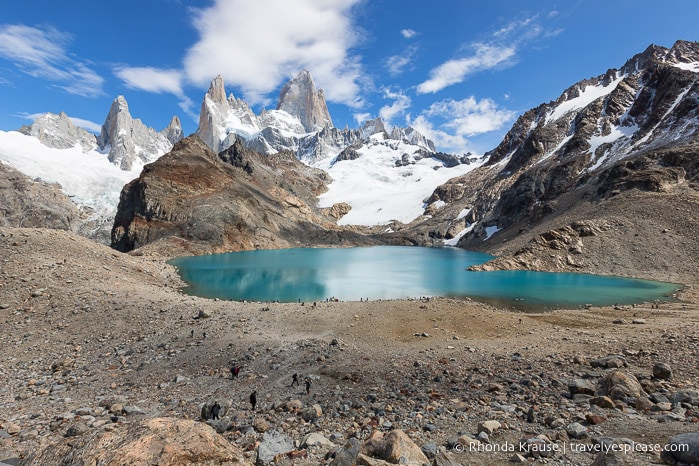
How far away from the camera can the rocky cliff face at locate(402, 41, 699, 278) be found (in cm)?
6362

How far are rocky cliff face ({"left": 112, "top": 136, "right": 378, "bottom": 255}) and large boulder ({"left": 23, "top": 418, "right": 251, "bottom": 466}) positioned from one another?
77577 mm

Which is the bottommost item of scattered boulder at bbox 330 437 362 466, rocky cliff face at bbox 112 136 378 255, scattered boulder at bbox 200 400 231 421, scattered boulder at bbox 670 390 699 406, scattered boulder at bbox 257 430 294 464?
scattered boulder at bbox 200 400 231 421

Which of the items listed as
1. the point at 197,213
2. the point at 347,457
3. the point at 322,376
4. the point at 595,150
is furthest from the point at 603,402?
the point at 595,150

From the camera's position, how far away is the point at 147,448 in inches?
183

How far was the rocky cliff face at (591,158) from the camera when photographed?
63625 millimetres

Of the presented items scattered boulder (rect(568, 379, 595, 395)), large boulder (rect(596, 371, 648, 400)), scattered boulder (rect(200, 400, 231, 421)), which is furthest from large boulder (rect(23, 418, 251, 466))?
large boulder (rect(596, 371, 648, 400))

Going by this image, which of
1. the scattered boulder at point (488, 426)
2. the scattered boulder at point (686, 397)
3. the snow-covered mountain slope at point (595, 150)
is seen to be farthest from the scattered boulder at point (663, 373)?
the snow-covered mountain slope at point (595, 150)

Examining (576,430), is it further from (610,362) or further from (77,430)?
(77,430)

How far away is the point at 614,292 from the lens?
117 ft

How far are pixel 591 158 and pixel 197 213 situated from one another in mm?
103442

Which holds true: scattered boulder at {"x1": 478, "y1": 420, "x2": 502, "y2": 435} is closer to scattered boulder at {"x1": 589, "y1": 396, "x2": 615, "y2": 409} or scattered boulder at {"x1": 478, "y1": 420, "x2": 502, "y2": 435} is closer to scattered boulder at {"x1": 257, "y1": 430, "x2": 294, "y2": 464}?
scattered boulder at {"x1": 589, "y1": 396, "x2": 615, "y2": 409}

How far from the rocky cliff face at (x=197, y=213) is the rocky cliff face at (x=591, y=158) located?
5761cm

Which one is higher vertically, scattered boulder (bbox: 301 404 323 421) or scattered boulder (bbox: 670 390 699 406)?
scattered boulder (bbox: 670 390 699 406)

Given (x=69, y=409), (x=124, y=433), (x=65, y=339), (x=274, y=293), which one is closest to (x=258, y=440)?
(x=124, y=433)
